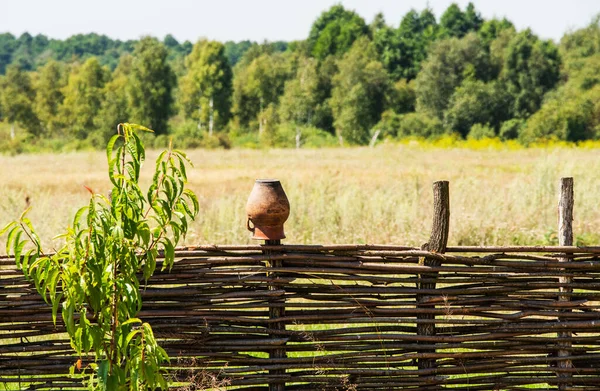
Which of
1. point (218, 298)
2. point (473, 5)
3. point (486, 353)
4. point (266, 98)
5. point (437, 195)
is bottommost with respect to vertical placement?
point (486, 353)

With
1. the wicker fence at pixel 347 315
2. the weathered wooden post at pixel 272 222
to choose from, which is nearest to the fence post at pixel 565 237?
the wicker fence at pixel 347 315

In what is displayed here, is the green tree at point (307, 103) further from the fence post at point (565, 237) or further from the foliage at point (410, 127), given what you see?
the fence post at point (565, 237)

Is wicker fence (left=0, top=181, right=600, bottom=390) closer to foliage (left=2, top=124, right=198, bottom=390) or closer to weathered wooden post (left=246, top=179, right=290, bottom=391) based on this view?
weathered wooden post (left=246, top=179, right=290, bottom=391)

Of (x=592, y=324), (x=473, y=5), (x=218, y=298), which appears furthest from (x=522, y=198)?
(x=473, y=5)

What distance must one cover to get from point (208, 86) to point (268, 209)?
54.9m

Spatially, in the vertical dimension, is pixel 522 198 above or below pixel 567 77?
below

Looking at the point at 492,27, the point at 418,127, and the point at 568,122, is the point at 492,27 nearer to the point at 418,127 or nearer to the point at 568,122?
the point at 418,127

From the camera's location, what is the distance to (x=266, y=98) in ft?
208

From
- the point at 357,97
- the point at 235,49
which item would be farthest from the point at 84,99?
the point at 235,49

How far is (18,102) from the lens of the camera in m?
60.4

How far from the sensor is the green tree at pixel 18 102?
2378 inches

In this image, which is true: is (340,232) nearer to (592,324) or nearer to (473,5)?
(592,324)

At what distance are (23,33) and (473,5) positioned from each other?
98112 millimetres

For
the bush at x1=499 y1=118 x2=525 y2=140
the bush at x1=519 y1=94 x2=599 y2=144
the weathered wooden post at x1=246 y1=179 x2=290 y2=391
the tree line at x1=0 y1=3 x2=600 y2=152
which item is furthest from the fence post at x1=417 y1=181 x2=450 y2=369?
the bush at x1=499 y1=118 x2=525 y2=140
